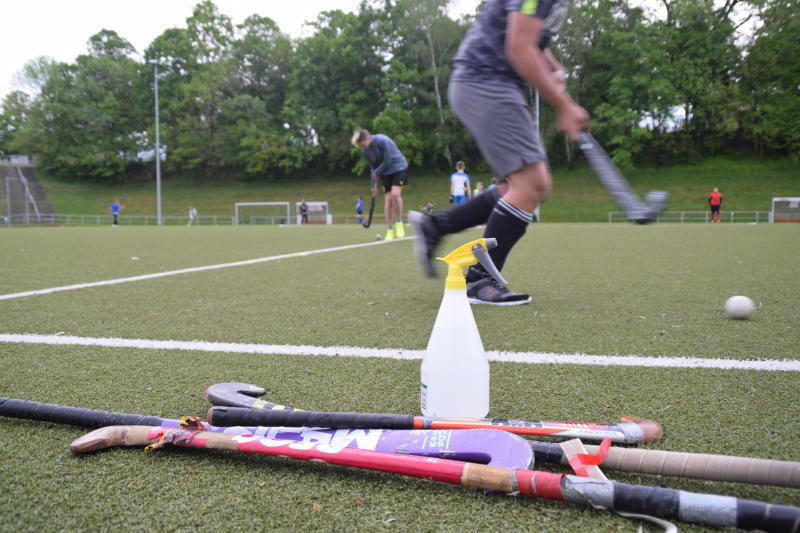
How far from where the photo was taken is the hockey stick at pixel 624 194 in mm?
2361

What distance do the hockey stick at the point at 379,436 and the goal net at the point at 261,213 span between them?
34.7m

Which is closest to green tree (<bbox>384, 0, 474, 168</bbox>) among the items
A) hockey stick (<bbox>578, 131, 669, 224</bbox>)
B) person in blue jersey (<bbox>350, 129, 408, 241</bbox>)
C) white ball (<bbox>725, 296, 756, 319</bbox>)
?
person in blue jersey (<bbox>350, 129, 408, 241</bbox>)

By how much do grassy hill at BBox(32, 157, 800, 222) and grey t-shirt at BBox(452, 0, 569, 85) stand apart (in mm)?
28699

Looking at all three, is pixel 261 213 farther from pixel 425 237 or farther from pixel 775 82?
→ pixel 775 82

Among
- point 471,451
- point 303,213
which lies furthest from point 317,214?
point 471,451

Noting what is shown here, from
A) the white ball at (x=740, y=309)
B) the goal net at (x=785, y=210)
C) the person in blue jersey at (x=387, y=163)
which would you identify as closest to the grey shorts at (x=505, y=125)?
the white ball at (x=740, y=309)

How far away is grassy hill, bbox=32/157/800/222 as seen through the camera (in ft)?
103

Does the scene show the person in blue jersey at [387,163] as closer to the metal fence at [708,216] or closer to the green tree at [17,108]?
the metal fence at [708,216]

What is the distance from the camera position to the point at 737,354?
6.74 feet

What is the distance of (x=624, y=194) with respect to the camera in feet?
8.13

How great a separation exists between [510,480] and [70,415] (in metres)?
1.15

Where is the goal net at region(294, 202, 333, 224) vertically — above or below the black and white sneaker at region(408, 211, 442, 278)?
below

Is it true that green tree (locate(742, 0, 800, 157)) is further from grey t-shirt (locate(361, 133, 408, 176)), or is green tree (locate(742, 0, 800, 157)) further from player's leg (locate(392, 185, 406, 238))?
grey t-shirt (locate(361, 133, 408, 176))

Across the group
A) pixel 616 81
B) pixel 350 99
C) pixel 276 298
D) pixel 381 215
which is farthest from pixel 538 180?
pixel 350 99
